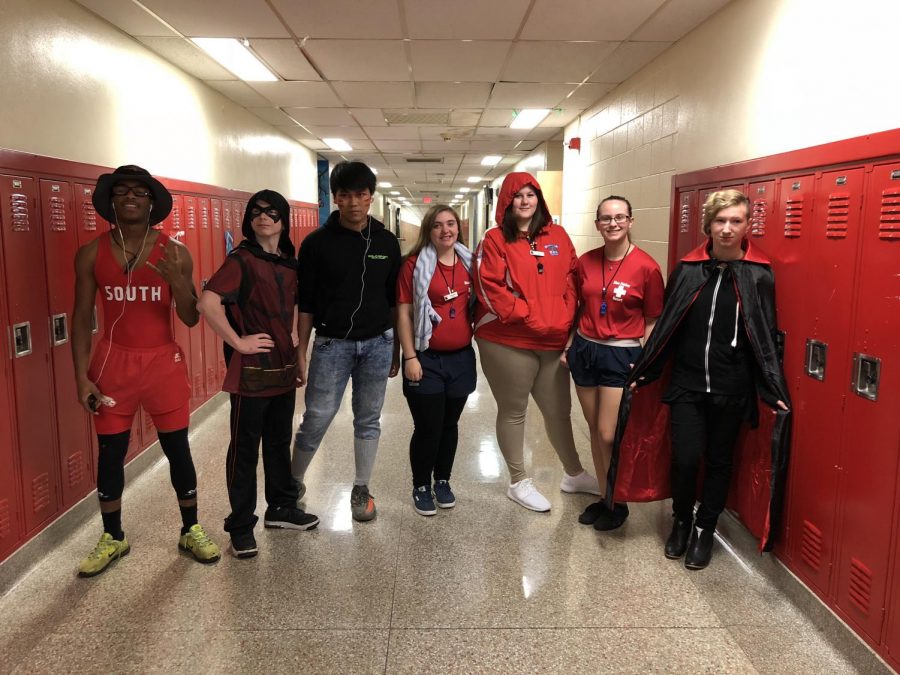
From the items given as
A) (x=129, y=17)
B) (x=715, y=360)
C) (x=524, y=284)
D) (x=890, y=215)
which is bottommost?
(x=715, y=360)

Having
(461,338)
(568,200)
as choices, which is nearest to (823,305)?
(461,338)

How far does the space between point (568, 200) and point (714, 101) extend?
3.79 meters

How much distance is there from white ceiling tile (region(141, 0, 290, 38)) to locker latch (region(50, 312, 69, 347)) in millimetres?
1663

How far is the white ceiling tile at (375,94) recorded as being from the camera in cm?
489

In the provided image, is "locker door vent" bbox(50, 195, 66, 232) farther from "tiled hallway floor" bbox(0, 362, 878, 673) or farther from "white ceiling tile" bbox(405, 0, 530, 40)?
"white ceiling tile" bbox(405, 0, 530, 40)

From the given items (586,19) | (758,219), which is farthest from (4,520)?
(586,19)

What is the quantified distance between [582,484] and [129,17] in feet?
11.1

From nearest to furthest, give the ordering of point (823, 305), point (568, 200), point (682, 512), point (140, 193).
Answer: point (823, 305) < point (140, 193) < point (682, 512) < point (568, 200)

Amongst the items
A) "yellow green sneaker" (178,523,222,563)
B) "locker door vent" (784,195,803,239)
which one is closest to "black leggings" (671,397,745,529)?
"locker door vent" (784,195,803,239)

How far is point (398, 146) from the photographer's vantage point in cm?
824

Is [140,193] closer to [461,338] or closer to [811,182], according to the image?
[461,338]

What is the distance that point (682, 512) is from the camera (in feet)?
8.23

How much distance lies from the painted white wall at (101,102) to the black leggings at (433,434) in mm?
1975

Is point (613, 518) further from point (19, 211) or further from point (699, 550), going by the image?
point (19, 211)
